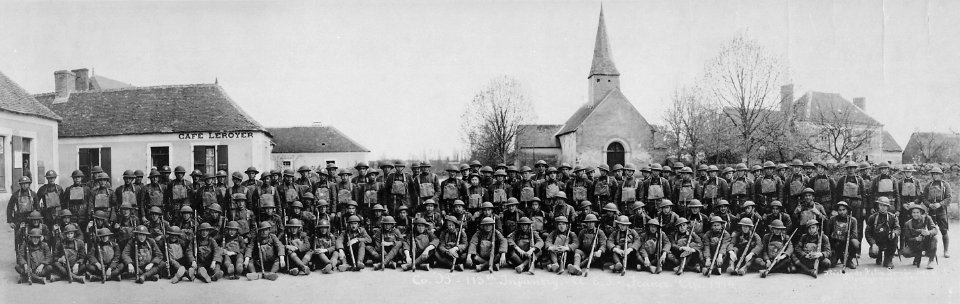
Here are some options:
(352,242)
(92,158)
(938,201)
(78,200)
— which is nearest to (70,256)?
→ (78,200)

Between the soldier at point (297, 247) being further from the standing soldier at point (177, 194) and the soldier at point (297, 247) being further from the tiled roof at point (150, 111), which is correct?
the tiled roof at point (150, 111)

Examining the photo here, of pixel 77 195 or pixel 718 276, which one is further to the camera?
pixel 77 195

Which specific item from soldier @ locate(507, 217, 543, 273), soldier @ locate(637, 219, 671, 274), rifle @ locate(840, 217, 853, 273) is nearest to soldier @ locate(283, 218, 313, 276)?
soldier @ locate(507, 217, 543, 273)

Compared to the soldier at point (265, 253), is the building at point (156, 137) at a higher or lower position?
higher

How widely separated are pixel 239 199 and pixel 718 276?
7.58m

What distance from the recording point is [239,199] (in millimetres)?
9578

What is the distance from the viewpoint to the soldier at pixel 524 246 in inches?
341

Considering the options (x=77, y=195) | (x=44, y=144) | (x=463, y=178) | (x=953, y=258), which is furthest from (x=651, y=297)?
(x=44, y=144)

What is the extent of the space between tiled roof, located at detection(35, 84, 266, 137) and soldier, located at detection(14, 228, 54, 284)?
448 inches

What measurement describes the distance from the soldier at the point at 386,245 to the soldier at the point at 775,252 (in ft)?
17.5

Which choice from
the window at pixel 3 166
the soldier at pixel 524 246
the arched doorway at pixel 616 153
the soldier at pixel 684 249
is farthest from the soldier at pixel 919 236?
the arched doorway at pixel 616 153

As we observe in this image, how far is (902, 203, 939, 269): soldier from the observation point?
8.57 m

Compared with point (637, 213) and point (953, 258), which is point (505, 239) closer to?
point (637, 213)

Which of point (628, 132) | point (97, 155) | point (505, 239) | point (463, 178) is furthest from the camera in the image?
point (628, 132)
